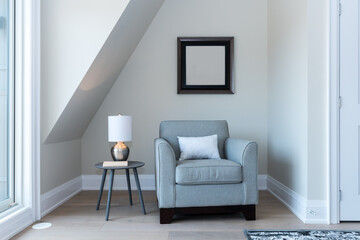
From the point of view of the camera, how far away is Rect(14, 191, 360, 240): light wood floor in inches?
94.4

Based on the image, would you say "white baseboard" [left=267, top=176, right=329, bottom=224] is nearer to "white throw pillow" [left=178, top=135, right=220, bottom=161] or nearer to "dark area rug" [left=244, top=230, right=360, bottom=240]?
"dark area rug" [left=244, top=230, right=360, bottom=240]

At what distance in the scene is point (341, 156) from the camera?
2.67 m

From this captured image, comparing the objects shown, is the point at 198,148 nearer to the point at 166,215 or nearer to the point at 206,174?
the point at 206,174

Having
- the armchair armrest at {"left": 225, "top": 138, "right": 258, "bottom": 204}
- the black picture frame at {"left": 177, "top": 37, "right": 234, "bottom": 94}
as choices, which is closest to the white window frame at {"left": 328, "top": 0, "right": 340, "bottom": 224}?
the armchair armrest at {"left": 225, "top": 138, "right": 258, "bottom": 204}

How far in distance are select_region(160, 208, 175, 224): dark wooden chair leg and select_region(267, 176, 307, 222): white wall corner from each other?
1105mm

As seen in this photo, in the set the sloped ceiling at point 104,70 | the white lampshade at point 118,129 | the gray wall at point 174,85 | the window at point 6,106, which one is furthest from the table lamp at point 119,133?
the gray wall at point 174,85

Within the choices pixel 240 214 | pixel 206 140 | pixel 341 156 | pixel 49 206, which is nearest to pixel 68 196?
pixel 49 206

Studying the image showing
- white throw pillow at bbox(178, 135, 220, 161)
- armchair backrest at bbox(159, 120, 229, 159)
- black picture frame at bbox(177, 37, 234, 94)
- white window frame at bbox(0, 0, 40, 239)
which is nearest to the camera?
white window frame at bbox(0, 0, 40, 239)

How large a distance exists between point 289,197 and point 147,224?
141cm

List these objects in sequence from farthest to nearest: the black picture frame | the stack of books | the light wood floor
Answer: the black picture frame, the stack of books, the light wood floor

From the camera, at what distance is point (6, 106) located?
257 centimetres

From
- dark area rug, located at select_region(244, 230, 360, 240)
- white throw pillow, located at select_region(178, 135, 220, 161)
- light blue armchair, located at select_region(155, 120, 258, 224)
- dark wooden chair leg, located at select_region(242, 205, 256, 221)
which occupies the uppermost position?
white throw pillow, located at select_region(178, 135, 220, 161)

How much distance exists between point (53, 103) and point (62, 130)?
1.24 ft

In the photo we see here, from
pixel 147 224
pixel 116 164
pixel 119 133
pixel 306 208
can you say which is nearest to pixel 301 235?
pixel 306 208
